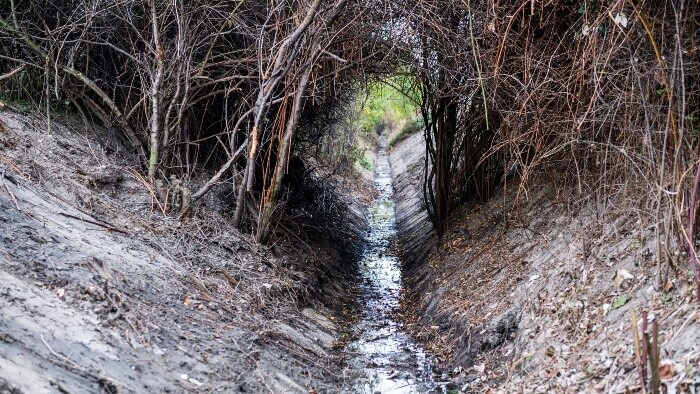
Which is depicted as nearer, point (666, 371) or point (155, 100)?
point (666, 371)

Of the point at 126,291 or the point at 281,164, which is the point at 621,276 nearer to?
the point at 126,291

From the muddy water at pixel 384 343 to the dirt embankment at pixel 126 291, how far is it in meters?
0.37

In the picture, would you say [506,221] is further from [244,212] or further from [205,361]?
[205,361]

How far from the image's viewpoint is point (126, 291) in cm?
583

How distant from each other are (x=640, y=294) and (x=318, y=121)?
7.74m

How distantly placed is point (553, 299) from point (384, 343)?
2.56m

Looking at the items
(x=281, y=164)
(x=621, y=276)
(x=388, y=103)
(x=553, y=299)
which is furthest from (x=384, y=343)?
(x=388, y=103)

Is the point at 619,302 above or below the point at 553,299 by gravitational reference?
above

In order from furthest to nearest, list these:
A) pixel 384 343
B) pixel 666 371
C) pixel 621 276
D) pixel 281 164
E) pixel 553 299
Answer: pixel 281 164, pixel 384 343, pixel 553 299, pixel 621 276, pixel 666 371

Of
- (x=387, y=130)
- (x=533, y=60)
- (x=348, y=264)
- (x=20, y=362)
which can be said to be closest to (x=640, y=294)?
(x=533, y=60)

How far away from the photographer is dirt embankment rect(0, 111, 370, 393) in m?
4.68

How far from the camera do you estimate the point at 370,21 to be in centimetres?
855

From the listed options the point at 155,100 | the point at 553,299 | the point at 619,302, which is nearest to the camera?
the point at 619,302

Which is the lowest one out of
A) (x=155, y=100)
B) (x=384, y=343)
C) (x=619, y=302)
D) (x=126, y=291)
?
(x=384, y=343)
